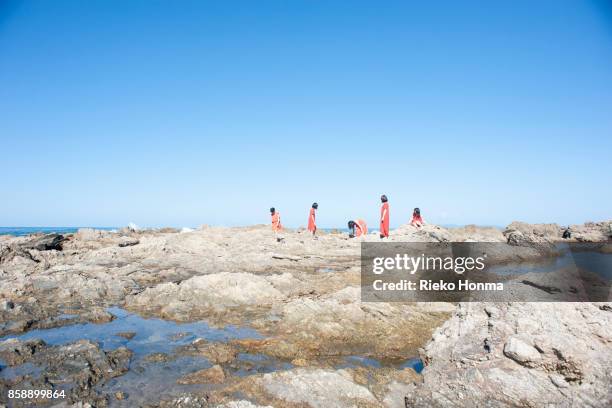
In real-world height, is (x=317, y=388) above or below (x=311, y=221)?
below

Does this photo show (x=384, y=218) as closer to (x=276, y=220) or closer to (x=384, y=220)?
(x=384, y=220)

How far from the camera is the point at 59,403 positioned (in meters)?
4.09

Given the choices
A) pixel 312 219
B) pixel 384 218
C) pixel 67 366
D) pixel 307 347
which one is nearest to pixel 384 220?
pixel 384 218

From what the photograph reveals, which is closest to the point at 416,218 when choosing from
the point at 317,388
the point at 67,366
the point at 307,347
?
the point at 307,347

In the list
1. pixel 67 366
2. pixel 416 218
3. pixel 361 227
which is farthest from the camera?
pixel 361 227

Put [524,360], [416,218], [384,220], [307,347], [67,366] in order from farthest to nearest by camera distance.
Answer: [416,218] < [384,220] < [307,347] < [67,366] < [524,360]

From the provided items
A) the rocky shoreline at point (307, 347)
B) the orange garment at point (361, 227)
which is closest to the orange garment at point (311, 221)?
the orange garment at point (361, 227)

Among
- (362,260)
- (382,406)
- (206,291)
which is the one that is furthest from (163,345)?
(362,260)

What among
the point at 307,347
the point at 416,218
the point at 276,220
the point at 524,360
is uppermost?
the point at 416,218

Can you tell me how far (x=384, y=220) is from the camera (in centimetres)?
1719

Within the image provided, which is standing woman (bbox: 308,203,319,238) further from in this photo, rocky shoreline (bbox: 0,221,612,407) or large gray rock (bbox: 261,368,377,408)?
large gray rock (bbox: 261,368,377,408)

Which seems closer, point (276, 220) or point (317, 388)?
point (317, 388)

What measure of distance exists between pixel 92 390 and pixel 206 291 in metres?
4.16

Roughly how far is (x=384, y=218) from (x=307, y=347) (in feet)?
39.3
